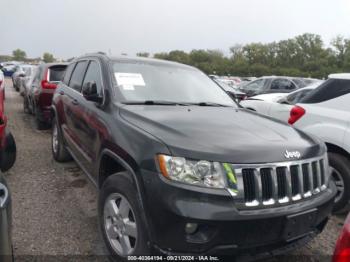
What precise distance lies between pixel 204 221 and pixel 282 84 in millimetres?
13296

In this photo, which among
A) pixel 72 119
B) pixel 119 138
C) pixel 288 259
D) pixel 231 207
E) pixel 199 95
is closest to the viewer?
pixel 231 207

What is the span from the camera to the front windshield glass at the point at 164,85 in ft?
11.1

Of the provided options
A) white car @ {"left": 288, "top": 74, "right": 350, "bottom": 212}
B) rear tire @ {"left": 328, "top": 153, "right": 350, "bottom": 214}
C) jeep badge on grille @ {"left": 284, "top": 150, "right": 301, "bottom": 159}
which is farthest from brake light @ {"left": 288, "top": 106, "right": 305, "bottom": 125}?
jeep badge on grille @ {"left": 284, "top": 150, "right": 301, "bottom": 159}

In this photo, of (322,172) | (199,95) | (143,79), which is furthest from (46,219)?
(322,172)

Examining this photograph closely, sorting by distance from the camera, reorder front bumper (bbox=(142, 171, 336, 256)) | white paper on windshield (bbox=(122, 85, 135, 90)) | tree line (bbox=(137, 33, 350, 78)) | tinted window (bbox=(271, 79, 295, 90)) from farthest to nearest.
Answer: tree line (bbox=(137, 33, 350, 78)) < tinted window (bbox=(271, 79, 295, 90)) < white paper on windshield (bbox=(122, 85, 135, 90)) < front bumper (bbox=(142, 171, 336, 256))

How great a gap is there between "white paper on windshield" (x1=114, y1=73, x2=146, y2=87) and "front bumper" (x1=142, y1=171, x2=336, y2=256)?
4.69 ft

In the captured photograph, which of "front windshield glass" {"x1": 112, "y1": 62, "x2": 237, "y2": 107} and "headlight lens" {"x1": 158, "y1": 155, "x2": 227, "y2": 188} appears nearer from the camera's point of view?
"headlight lens" {"x1": 158, "y1": 155, "x2": 227, "y2": 188}

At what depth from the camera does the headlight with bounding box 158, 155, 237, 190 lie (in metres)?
2.17

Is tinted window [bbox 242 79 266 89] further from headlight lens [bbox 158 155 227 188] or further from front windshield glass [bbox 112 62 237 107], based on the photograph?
headlight lens [bbox 158 155 227 188]

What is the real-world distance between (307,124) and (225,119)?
1.77m

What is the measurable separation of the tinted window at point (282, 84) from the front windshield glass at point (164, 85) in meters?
10.7

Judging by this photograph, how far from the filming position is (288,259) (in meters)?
3.01

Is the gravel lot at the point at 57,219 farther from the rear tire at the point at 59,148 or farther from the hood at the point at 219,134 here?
the hood at the point at 219,134

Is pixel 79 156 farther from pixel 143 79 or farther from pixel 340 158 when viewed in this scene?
pixel 340 158
